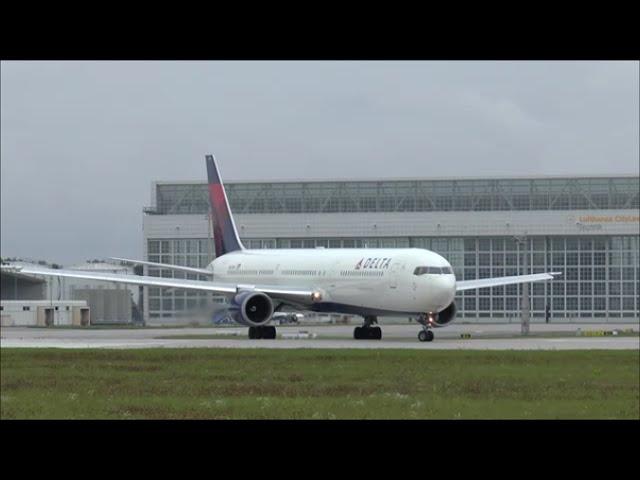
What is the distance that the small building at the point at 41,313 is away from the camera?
2761 inches

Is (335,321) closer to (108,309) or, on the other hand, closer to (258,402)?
(108,309)

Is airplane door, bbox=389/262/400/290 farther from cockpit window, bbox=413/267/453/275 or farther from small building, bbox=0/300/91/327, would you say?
small building, bbox=0/300/91/327

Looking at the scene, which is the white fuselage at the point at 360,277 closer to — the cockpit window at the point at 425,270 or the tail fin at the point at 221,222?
the cockpit window at the point at 425,270

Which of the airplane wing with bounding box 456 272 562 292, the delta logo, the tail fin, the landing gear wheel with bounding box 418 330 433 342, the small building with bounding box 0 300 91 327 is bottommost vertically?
the small building with bounding box 0 300 91 327

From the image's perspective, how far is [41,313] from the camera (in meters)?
71.0

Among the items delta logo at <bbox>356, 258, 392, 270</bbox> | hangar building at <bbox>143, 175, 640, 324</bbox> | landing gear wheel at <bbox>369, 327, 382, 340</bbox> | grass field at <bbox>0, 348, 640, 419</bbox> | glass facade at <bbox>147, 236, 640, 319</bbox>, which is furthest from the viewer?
glass facade at <bbox>147, 236, 640, 319</bbox>

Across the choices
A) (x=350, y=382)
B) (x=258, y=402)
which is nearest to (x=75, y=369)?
(x=350, y=382)

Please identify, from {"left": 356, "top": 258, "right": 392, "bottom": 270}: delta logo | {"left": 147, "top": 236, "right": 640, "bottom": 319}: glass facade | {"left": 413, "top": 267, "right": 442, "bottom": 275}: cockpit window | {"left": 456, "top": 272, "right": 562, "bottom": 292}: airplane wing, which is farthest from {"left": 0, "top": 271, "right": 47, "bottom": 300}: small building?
{"left": 413, "top": 267, "right": 442, "bottom": 275}: cockpit window

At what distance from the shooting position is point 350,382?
74.0 feet

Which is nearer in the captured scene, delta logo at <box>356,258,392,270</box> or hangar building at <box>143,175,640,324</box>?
delta logo at <box>356,258,392,270</box>

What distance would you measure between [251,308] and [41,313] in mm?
29083

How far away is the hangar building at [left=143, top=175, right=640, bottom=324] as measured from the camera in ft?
268

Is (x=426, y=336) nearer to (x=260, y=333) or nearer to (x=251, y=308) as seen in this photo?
(x=260, y=333)

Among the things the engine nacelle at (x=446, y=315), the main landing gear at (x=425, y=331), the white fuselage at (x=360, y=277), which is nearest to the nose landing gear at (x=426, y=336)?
the main landing gear at (x=425, y=331)
